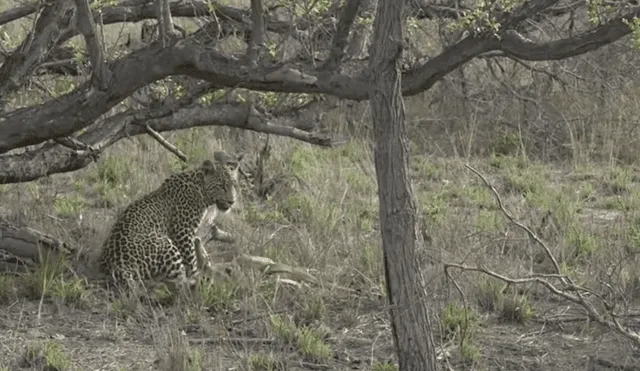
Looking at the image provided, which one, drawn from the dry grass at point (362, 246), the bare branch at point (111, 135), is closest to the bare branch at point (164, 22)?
the bare branch at point (111, 135)

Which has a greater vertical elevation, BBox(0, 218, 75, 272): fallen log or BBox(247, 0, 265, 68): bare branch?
BBox(247, 0, 265, 68): bare branch

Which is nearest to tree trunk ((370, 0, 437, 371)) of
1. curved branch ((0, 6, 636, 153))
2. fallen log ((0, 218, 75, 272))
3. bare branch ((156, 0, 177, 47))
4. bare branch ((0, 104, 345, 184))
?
curved branch ((0, 6, 636, 153))

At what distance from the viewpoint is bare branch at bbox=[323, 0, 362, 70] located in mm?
6312

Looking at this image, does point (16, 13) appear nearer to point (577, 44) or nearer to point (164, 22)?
point (164, 22)

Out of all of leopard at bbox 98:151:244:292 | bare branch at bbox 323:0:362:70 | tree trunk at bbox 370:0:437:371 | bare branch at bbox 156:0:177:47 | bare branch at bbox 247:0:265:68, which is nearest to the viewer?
tree trunk at bbox 370:0:437:371

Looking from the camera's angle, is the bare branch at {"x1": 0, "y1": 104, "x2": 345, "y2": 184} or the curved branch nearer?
the curved branch

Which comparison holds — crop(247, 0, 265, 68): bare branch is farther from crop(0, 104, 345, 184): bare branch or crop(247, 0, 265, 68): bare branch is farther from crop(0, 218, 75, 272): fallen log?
crop(0, 218, 75, 272): fallen log

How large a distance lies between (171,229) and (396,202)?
3.26m

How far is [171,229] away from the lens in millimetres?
8539

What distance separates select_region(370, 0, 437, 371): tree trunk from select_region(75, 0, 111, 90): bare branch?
1761 mm

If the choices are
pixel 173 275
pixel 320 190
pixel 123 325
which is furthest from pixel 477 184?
pixel 123 325

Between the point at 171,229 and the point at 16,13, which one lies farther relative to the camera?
the point at 16,13

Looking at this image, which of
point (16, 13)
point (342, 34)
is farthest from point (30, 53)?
point (342, 34)

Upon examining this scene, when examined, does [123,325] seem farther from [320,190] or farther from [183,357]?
[320,190]
